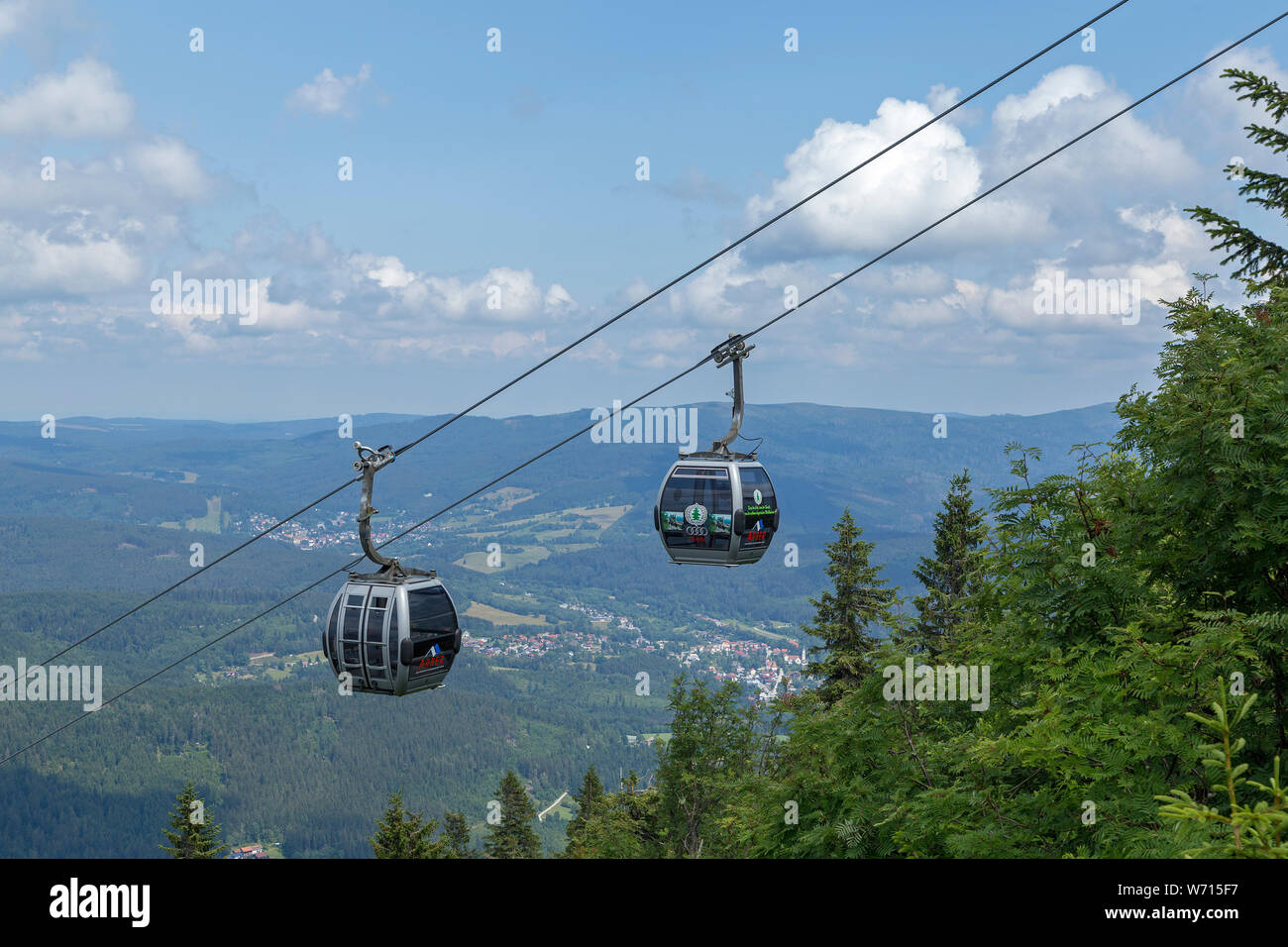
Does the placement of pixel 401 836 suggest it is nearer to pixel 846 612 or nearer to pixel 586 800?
pixel 586 800

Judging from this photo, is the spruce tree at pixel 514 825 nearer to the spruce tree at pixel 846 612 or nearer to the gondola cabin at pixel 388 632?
the spruce tree at pixel 846 612

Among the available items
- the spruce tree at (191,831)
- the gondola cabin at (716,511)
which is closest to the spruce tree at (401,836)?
the spruce tree at (191,831)

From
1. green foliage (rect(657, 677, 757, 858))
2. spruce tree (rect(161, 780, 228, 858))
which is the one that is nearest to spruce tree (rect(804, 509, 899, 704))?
green foliage (rect(657, 677, 757, 858))

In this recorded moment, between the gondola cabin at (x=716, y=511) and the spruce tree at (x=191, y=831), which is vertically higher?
the gondola cabin at (x=716, y=511)

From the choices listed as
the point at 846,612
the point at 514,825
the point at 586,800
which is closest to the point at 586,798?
the point at 586,800

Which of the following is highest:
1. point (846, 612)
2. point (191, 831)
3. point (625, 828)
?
point (846, 612)
